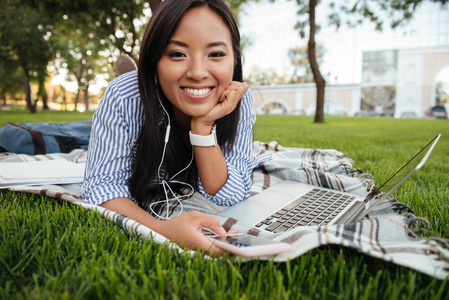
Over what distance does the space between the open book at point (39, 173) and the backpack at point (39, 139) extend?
0.84 m

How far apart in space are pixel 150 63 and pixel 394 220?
45.6 inches

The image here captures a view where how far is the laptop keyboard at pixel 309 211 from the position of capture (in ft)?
4.14

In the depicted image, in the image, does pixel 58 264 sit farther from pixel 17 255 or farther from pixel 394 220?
pixel 394 220

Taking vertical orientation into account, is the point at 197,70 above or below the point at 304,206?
above

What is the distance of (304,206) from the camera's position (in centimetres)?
A: 147

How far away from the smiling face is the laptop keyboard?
582mm

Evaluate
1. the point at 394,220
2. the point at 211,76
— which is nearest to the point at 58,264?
the point at 211,76

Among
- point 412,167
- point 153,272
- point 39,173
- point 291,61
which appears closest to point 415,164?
point 412,167

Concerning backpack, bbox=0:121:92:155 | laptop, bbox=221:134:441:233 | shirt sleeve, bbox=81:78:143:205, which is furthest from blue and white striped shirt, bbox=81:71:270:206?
backpack, bbox=0:121:92:155

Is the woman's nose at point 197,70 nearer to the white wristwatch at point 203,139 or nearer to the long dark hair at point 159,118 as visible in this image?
the long dark hair at point 159,118

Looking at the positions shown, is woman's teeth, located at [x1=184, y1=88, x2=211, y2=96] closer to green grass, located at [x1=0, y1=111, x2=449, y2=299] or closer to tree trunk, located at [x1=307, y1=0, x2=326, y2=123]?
green grass, located at [x1=0, y1=111, x2=449, y2=299]

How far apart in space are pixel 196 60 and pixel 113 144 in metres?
0.54

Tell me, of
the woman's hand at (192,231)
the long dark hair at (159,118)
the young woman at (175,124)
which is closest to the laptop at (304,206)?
the young woman at (175,124)

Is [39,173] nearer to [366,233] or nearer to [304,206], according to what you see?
[304,206]
